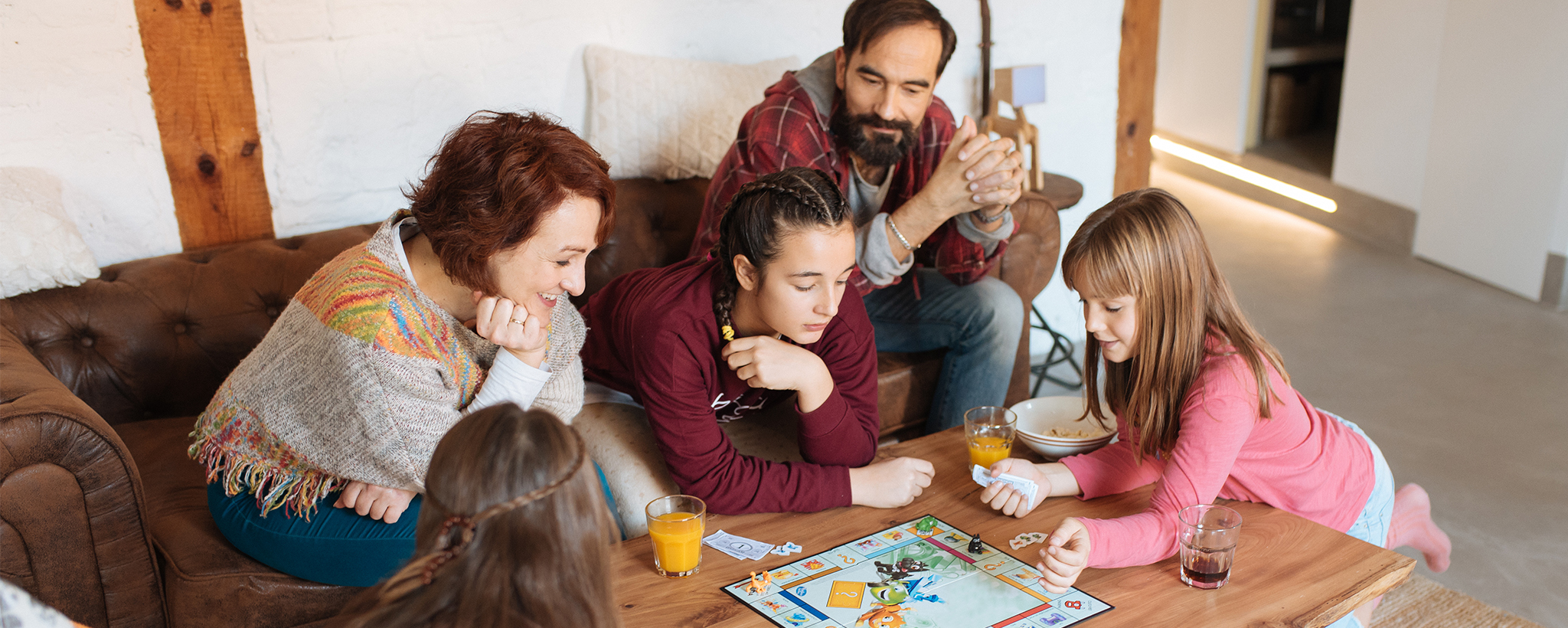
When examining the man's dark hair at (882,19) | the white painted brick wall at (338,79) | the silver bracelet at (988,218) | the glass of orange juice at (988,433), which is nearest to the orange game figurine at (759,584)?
the glass of orange juice at (988,433)

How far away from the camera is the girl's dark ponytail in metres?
1.68

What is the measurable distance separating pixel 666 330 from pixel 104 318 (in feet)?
3.90

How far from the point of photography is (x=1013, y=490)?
1592 millimetres

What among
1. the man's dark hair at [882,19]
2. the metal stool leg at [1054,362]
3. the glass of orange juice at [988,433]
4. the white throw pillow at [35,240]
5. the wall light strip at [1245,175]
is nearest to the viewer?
the glass of orange juice at [988,433]

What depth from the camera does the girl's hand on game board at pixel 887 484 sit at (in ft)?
5.39

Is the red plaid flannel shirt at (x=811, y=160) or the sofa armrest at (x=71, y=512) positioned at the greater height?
the red plaid flannel shirt at (x=811, y=160)

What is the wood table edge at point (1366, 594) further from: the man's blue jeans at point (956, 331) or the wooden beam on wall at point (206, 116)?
the wooden beam on wall at point (206, 116)

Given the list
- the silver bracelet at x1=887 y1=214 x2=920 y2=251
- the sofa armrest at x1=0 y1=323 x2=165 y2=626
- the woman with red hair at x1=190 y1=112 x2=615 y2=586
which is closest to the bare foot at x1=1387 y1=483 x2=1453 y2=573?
the silver bracelet at x1=887 y1=214 x2=920 y2=251

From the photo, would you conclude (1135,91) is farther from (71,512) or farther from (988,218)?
(71,512)

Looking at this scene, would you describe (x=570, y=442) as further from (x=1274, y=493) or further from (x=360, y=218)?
(x=360, y=218)

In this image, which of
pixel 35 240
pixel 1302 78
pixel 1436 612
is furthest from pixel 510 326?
pixel 1302 78

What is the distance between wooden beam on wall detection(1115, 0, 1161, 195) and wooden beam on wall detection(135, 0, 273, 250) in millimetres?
2638

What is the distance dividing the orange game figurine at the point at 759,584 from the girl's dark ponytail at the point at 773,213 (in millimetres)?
504

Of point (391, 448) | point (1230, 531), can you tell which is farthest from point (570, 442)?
point (1230, 531)
